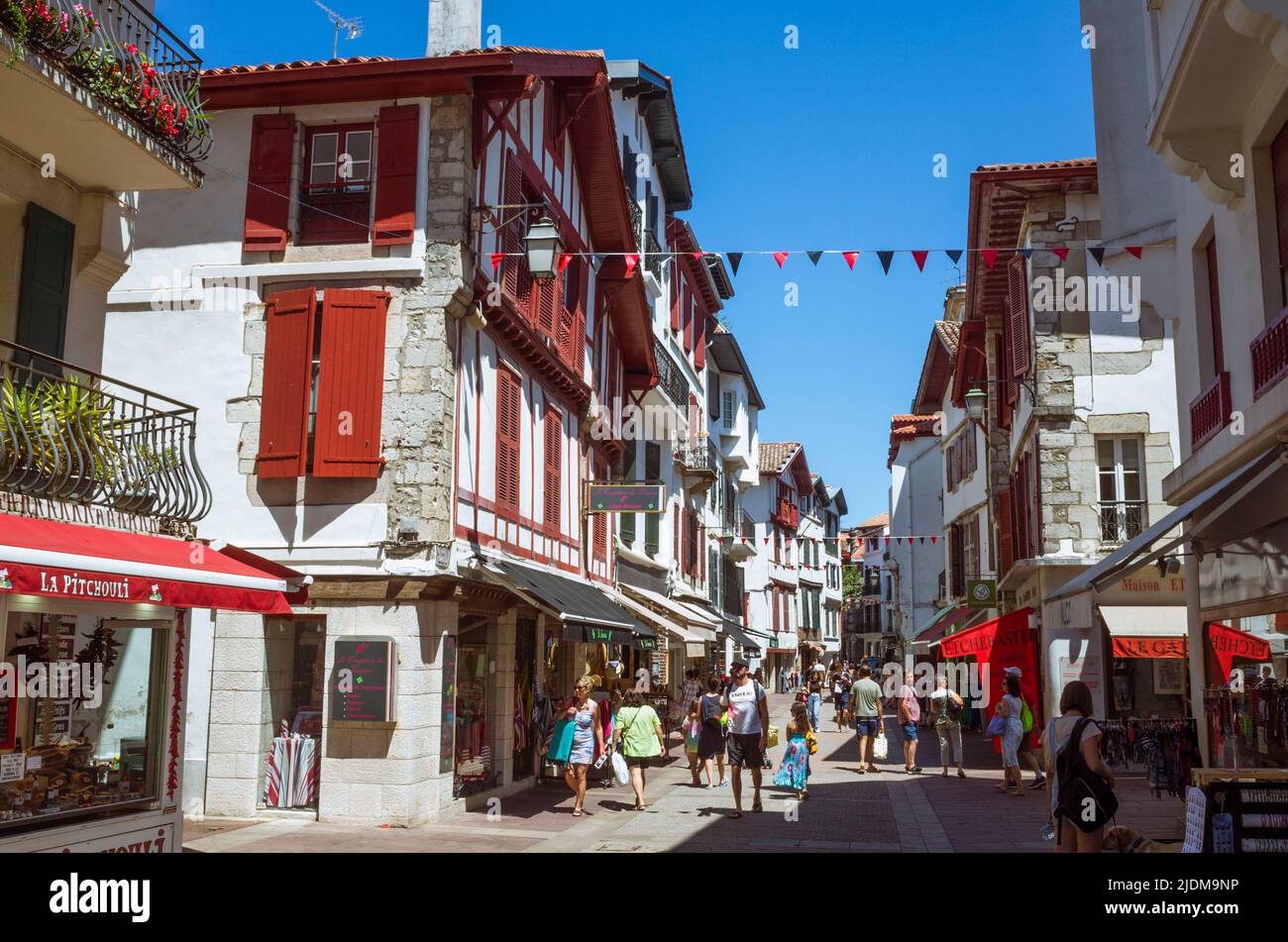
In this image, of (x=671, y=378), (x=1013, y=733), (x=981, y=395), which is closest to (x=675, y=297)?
(x=671, y=378)

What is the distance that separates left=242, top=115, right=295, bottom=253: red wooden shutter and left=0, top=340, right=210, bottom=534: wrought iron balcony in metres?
4.66

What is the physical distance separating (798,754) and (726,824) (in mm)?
3099

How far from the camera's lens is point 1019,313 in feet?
75.1

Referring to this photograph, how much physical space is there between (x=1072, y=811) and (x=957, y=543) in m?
30.1

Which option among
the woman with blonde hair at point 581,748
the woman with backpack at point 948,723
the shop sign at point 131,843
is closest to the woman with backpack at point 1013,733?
the woman with backpack at point 948,723

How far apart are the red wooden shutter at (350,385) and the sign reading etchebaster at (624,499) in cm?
615

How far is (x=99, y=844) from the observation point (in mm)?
8641

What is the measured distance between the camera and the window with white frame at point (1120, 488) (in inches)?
817

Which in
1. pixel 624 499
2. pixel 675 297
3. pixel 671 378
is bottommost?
pixel 624 499

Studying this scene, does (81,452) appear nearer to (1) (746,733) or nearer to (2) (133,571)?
(2) (133,571)

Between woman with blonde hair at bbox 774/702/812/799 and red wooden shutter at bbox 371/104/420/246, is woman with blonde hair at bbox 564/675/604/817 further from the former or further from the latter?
red wooden shutter at bbox 371/104/420/246

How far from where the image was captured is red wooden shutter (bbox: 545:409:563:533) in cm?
1880

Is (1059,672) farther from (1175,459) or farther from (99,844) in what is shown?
(99,844)
